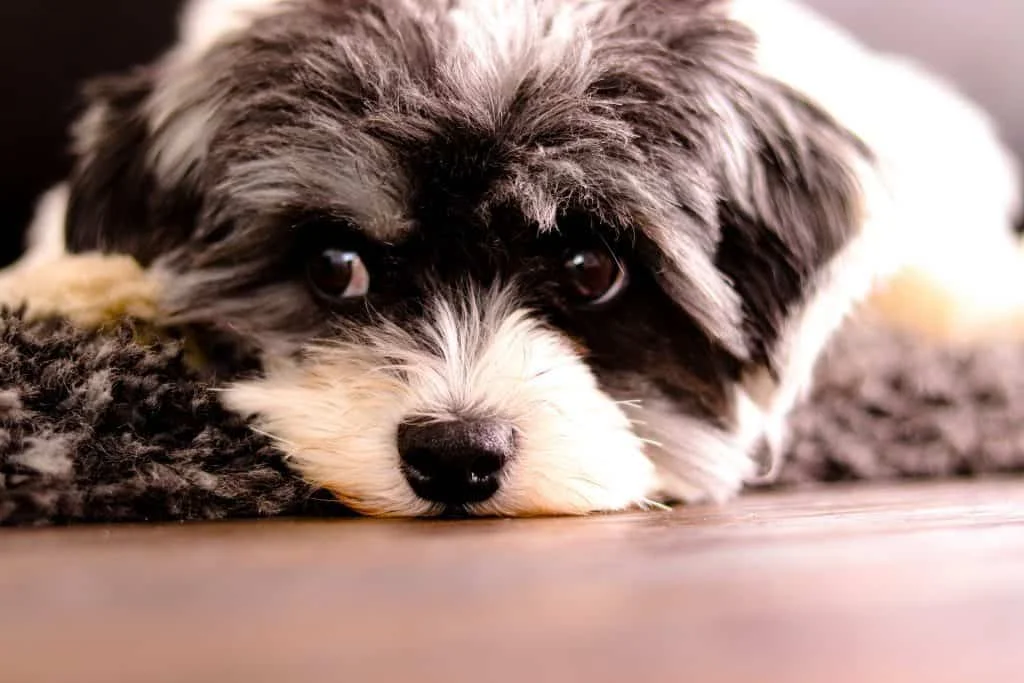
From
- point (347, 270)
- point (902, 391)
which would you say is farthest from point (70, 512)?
point (902, 391)

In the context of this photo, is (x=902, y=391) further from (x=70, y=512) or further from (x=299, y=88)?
(x=70, y=512)

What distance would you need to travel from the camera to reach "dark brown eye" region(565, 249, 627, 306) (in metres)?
1.63

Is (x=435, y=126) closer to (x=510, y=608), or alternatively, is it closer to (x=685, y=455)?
(x=685, y=455)

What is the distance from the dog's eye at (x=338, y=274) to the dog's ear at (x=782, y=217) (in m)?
0.62

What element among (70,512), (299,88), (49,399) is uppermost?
(299,88)

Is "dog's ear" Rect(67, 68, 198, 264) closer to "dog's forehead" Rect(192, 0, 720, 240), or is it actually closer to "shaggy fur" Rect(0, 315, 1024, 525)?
"dog's forehead" Rect(192, 0, 720, 240)

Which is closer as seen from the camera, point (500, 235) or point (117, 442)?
point (117, 442)

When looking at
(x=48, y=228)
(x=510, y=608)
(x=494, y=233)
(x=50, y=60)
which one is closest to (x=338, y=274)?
(x=494, y=233)

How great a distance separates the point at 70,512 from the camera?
1.17 meters

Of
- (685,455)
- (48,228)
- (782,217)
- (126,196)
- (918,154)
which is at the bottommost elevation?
(685,455)

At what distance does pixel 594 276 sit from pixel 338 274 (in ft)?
1.41

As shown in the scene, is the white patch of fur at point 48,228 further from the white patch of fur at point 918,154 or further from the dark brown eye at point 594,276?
the white patch of fur at point 918,154

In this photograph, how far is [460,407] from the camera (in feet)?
4.75

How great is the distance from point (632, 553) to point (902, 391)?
149 cm
